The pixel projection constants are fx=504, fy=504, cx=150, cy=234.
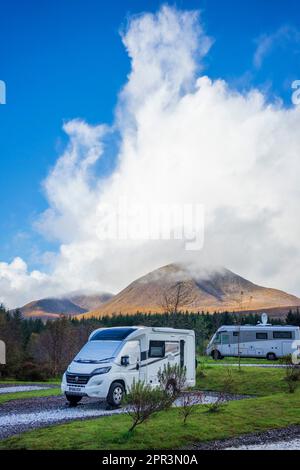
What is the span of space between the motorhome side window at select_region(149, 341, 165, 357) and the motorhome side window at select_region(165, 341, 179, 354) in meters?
0.26

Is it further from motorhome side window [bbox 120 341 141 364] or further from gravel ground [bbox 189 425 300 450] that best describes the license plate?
gravel ground [bbox 189 425 300 450]

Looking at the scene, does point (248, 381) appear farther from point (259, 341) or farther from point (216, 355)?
point (216, 355)

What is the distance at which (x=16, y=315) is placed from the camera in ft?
233

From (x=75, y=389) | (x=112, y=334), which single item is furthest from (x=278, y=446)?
(x=112, y=334)

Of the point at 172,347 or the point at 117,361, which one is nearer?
the point at 117,361

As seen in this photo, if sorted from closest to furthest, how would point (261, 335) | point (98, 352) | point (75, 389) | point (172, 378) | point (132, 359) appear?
point (172, 378) → point (75, 389) → point (98, 352) → point (132, 359) → point (261, 335)

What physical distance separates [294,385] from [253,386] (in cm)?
246

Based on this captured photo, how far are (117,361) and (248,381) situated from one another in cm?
903

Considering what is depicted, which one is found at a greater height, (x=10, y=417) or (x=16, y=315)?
(x=16, y=315)

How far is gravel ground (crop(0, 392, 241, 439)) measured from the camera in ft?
42.7

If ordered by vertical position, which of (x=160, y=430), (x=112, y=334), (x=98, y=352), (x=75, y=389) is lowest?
(x=160, y=430)

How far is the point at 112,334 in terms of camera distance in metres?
17.2

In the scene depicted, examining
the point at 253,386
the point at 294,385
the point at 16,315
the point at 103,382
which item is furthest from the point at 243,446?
the point at 16,315
